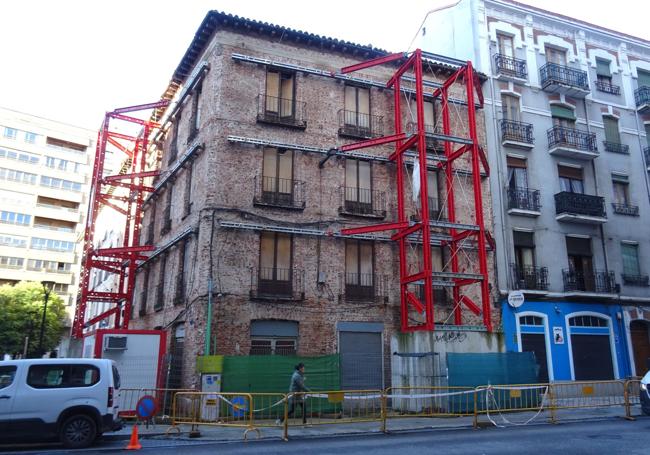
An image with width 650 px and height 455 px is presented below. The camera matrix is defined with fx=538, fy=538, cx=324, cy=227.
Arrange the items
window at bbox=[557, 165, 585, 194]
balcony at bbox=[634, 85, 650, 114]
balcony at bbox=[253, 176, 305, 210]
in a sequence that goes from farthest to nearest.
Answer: balcony at bbox=[634, 85, 650, 114] < window at bbox=[557, 165, 585, 194] < balcony at bbox=[253, 176, 305, 210]

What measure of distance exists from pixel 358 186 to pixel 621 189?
540 inches

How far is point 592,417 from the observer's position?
1530 centimetres

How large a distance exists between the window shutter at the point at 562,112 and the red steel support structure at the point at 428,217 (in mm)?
4715

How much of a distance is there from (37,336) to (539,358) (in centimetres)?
4016

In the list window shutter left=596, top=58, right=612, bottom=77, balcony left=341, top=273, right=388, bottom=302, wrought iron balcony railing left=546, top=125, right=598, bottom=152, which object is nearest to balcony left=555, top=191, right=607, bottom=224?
wrought iron balcony railing left=546, top=125, right=598, bottom=152

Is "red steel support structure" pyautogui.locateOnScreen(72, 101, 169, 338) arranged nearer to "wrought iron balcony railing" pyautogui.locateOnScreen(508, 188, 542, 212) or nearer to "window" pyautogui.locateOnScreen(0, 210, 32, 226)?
"wrought iron balcony railing" pyautogui.locateOnScreen(508, 188, 542, 212)

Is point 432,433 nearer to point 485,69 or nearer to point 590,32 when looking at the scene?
point 485,69

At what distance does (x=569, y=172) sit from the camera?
25.0 metres

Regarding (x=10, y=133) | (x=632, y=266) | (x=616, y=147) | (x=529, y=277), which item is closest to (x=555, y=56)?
(x=616, y=147)

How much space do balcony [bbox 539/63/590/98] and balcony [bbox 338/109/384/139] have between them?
888 centimetres

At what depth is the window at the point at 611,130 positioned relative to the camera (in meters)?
26.4

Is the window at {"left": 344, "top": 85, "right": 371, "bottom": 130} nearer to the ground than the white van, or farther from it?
farther from it

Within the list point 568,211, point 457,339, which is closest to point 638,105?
point 568,211

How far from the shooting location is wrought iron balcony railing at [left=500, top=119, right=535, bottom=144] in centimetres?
2380
